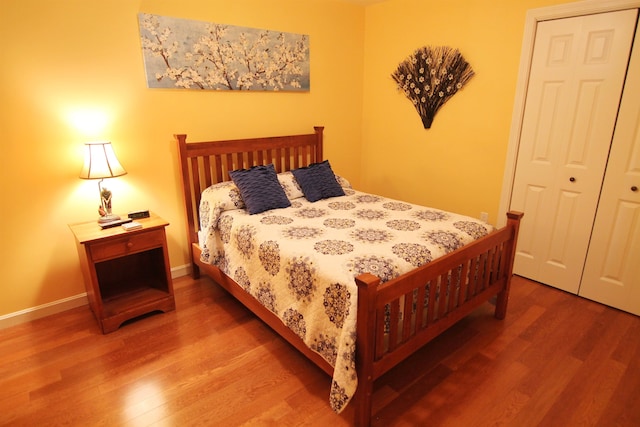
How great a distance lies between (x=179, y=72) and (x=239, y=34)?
0.61 metres

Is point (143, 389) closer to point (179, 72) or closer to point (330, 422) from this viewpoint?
point (330, 422)

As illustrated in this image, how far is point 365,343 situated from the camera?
A: 151cm

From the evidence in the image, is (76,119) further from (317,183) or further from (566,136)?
(566,136)

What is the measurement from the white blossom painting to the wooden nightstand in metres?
1.13

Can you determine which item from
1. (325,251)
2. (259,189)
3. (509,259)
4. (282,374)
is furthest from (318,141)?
(282,374)

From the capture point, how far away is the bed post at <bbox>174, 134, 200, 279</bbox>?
275 centimetres

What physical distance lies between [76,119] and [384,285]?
2.30 metres

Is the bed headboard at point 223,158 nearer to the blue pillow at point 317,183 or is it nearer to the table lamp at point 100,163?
the blue pillow at point 317,183

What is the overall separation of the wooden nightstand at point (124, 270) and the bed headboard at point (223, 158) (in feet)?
1.28

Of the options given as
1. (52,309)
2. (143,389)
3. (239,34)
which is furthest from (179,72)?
(143,389)

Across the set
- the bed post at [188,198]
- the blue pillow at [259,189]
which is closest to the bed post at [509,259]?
the blue pillow at [259,189]

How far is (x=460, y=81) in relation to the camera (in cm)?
310

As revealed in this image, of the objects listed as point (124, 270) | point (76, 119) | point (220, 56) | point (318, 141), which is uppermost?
point (220, 56)

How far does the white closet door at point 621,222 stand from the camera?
231 centimetres
